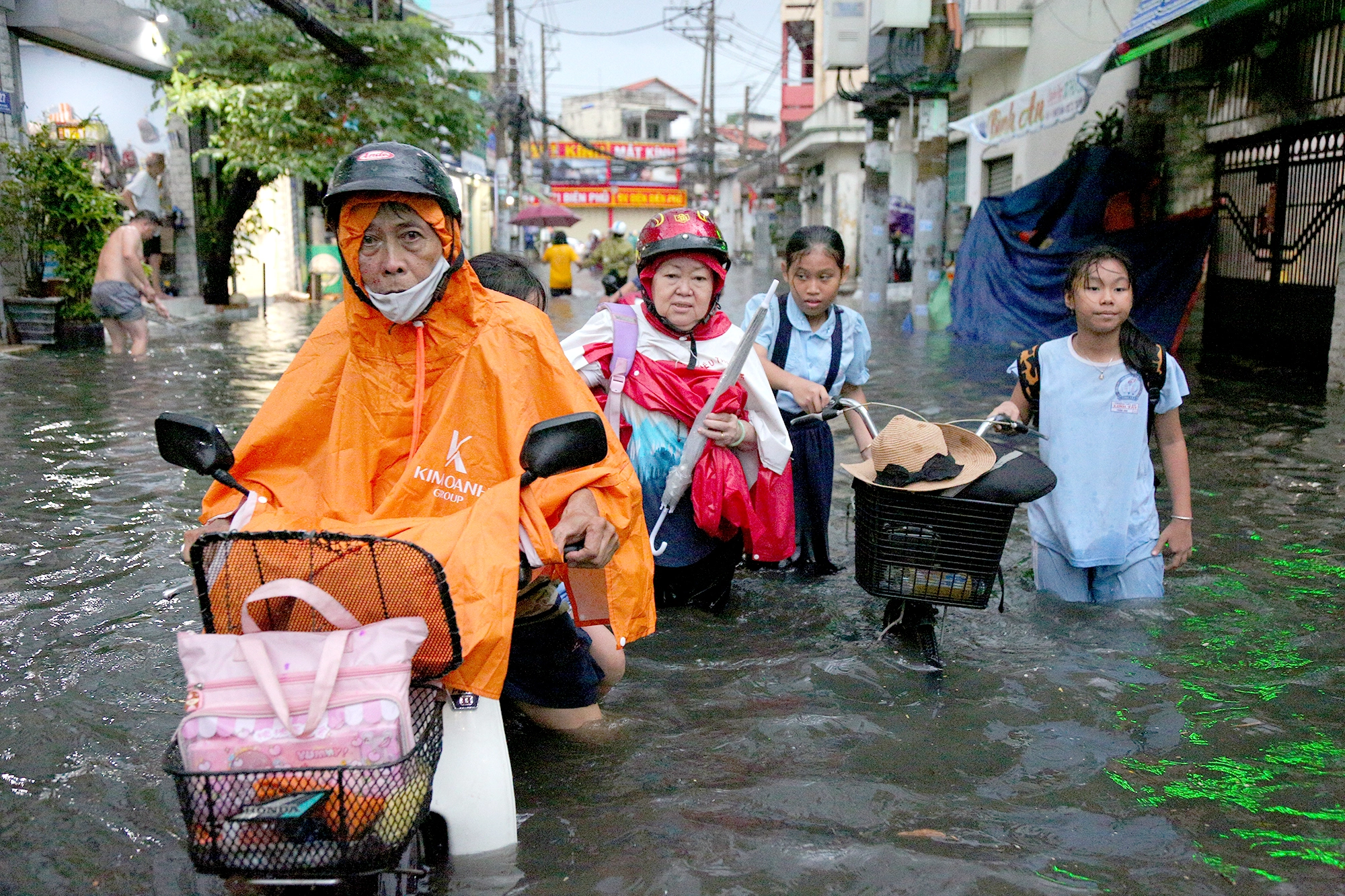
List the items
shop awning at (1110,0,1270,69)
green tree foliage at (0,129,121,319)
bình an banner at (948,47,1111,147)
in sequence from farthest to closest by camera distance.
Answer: green tree foliage at (0,129,121,319)
bình an banner at (948,47,1111,147)
shop awning at (1110,0,1270,69)

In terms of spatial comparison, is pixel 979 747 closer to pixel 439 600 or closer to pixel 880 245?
pixel 439 600

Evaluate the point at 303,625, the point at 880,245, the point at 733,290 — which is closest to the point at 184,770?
the point at 303,625

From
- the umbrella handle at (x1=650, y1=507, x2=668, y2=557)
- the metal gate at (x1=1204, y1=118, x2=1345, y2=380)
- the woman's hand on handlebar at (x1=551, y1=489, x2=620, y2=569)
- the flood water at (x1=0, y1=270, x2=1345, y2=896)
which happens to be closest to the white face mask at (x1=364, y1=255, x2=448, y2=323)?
the woman's hand on handlebar at (x1=551, y1=489, x2=620, y2=569)

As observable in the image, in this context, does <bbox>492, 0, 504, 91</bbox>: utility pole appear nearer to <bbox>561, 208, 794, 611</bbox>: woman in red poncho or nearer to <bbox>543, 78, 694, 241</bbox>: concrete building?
<bbox>561, 208, 794, 611</bbox>: woman in red poncho

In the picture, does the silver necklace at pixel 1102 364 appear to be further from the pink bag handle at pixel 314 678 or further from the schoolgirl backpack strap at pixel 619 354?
the pink bag handle at pixel 314 678

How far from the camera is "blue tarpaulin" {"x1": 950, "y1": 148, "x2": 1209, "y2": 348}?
1148 cm

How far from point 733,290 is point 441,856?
28848mm

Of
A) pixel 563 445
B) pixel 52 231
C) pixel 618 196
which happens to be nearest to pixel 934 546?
pixel 563 445

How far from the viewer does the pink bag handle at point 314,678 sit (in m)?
1.84

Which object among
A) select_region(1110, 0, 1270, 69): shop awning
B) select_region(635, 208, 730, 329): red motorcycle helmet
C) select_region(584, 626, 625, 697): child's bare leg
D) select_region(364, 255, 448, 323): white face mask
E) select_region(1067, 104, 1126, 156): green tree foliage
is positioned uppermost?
select_region(1110, 0, 1270, 69): shop awning

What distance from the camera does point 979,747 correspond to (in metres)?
3.31

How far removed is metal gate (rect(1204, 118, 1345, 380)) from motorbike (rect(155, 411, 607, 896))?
10567 mm

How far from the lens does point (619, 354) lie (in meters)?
4.12

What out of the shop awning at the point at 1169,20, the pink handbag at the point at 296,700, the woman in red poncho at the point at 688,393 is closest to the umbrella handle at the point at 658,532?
the woman in red poncho at the point at 688,393
